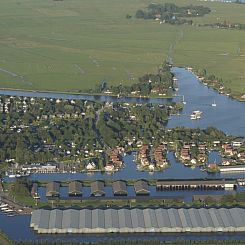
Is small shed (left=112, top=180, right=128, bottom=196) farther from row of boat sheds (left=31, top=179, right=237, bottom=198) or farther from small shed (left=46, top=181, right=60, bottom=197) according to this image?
small shed (left=46, top=181, right=60, bottom=197)

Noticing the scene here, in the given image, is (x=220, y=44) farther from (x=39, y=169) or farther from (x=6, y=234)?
(x=6, y=234)

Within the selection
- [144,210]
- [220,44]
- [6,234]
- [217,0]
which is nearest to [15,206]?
[6,234]

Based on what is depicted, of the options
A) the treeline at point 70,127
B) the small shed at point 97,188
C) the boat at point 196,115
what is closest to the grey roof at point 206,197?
the small shed at point 97,188

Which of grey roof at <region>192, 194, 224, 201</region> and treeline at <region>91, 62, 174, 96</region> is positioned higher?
grey roof at <region>192, 194, 224, 201</region>

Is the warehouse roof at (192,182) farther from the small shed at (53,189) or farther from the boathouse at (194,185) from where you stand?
the small shed at (53,189)

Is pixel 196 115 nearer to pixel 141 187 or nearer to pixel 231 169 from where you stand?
pixel 231 169

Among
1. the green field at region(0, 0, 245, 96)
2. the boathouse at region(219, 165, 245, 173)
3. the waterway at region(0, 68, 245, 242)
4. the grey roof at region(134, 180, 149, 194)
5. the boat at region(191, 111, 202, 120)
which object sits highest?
the grey roof at region(134, 180, 149, 194)

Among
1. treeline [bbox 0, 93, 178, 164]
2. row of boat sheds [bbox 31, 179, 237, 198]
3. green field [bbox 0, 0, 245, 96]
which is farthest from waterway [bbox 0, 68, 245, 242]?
green field [bbox 0, 0, 245, 96]
